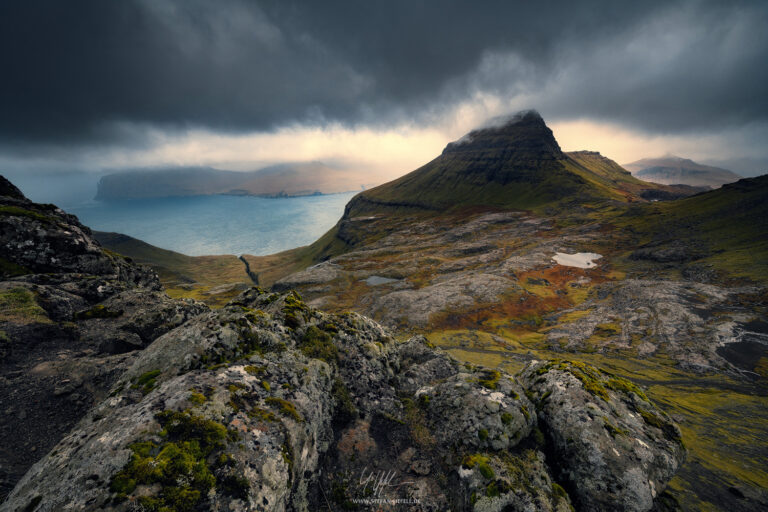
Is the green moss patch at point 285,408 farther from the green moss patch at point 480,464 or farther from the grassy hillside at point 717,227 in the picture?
the grassy hillside at point 717,227

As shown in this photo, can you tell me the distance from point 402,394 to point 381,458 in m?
6.41

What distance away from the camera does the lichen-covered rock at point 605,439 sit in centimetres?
1555

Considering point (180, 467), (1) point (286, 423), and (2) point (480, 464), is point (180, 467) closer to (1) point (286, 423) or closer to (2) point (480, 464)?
(1) point (286, 423)

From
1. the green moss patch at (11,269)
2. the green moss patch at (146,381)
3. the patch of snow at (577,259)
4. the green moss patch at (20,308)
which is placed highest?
the green moss patch at (11,269)

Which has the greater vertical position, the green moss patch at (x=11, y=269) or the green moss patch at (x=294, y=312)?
the green moss patch at (x=11, y=269)

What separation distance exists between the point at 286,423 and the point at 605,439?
62.7 feet

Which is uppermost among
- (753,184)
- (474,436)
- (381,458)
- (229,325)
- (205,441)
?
(753,184)

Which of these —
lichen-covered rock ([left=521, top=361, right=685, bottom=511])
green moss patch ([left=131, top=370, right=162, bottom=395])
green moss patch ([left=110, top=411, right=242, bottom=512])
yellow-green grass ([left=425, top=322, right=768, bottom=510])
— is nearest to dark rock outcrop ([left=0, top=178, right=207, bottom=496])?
green moss patch ([left=131, top=370, right=162, bottom=395])

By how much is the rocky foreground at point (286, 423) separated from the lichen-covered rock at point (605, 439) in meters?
0.09

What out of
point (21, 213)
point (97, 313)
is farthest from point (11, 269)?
point (97, 313)

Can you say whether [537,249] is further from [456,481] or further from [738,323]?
[456,481]

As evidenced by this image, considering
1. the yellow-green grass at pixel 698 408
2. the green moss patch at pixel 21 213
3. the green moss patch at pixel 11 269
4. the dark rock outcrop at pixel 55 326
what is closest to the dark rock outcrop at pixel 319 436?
the dark rock outcrop at pixel 55 326

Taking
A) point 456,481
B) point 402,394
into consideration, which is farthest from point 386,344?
point 456,481

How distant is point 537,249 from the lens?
143875 millimetres
